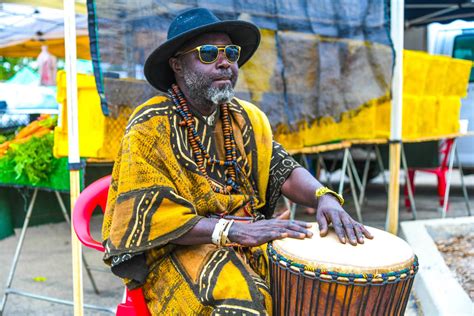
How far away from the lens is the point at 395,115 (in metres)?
5.37

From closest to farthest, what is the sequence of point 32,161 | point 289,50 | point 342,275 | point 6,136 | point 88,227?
point 342,275 → point 88,227 → point 32,161 → point 289,50 → point 6,136

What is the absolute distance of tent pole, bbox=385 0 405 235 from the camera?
5.22 meters

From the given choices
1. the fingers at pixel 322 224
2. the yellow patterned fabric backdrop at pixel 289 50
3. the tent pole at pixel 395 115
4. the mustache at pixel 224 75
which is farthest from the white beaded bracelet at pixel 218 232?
the tent pole at pixel 395 115

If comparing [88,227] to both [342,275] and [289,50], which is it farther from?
[289,50]

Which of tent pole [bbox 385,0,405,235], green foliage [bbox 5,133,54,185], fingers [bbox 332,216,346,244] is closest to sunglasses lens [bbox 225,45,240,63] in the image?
fingers [bbox 332,216,346,244]

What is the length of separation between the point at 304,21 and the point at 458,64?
267cm

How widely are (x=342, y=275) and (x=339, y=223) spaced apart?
0.31m

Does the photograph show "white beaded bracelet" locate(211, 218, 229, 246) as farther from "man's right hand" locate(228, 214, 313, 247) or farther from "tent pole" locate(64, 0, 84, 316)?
"tent pole" locate(64, 0, 84, 316)

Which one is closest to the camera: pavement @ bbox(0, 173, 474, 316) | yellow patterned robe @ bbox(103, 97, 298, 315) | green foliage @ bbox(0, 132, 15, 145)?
yellow patterned robe @ bbox(103, 97, 298, 315)

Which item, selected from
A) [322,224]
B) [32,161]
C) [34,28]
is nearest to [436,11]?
[34,28]

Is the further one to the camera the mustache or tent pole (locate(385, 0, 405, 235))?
tent pole (locate(385, 0, 405, 235))

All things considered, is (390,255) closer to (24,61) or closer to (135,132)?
(135,132)

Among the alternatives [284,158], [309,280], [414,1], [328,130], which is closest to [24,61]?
[414,1]

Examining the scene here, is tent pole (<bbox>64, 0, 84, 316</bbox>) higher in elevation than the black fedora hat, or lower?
lower
